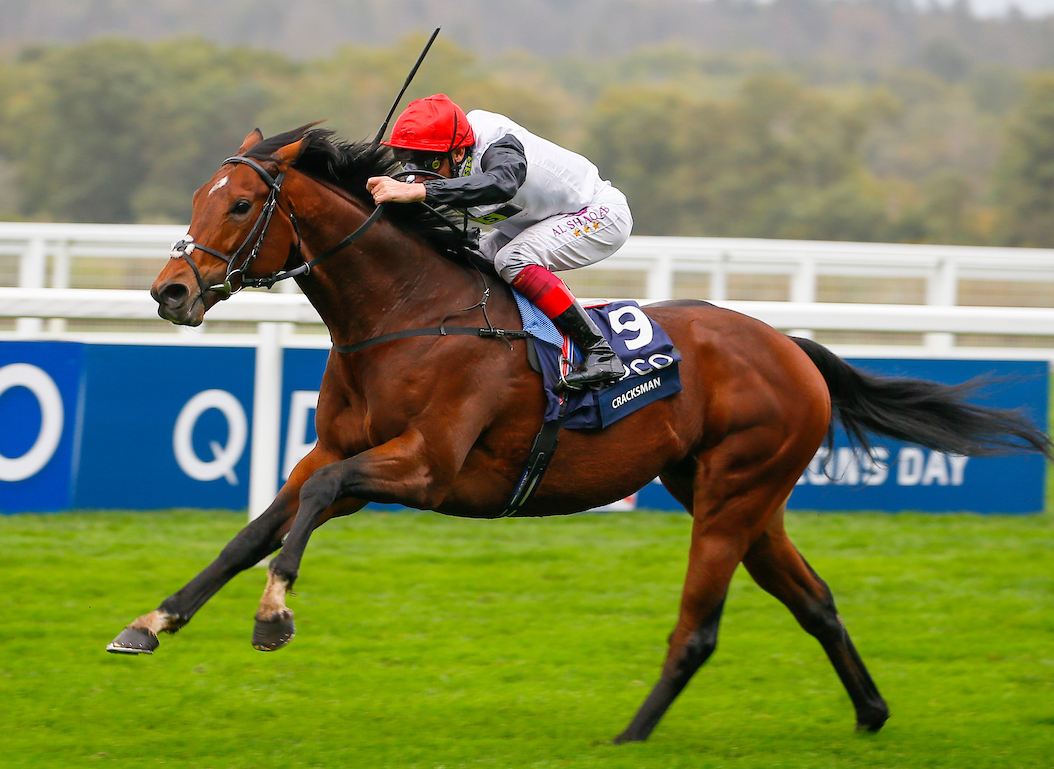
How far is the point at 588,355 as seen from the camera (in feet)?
13.1

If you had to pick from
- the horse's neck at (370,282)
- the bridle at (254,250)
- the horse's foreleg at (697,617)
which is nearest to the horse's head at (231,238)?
the bridle at (254,250)

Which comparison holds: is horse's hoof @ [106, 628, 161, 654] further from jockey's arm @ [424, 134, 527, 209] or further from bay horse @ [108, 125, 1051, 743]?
jockey's arm @ [424, 134, 527, 209]

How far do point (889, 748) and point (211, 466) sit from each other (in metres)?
3.73

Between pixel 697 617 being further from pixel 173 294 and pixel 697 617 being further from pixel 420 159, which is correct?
pixel 173 294

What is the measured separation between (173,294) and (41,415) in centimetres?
312

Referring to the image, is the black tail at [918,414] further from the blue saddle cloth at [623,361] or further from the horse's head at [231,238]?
the horse's head at [231,238]

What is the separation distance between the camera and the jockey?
377 cm

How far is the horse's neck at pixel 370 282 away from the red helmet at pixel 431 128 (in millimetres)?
246

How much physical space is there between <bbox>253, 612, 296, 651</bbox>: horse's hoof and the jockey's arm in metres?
1.25

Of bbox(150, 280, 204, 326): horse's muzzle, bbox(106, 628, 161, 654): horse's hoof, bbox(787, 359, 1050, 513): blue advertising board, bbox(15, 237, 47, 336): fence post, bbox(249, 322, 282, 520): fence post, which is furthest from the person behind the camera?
bbox(15, 237, 47, 336): fence post

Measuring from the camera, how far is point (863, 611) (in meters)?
5.43

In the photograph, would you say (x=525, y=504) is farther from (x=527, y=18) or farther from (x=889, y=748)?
(x=527, y=18)

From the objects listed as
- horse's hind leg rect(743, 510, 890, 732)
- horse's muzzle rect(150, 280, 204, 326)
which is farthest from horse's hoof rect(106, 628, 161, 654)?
horse's hind leg rect(743, 510, 890, 732)

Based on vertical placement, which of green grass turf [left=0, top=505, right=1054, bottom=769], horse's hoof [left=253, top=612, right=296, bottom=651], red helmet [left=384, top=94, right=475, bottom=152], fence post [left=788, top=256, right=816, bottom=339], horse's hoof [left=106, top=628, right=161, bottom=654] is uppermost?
red helmet [left=384, top=94, right=475, bottom=152]
